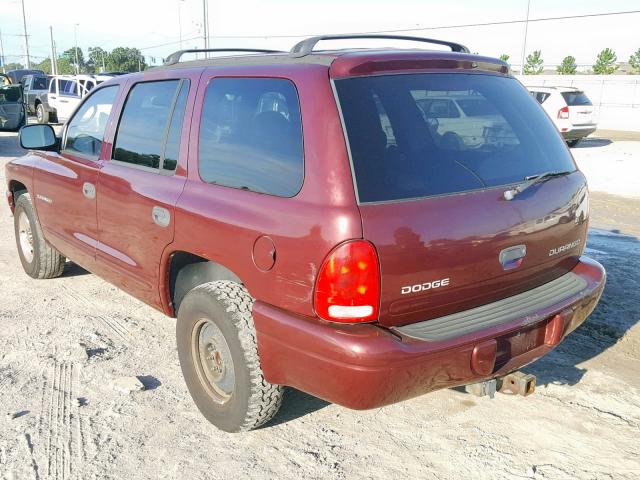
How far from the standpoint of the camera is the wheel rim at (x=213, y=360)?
309cm

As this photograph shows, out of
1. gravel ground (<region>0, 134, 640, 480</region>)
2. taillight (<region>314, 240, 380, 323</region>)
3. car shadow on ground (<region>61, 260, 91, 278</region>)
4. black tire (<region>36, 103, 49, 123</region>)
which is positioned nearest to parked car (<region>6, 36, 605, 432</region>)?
taillight (<region>314, 240, 380, 323</region>)

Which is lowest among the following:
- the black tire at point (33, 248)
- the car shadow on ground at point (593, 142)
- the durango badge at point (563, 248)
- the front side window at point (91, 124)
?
the car shadow on ground at point (593, 142)

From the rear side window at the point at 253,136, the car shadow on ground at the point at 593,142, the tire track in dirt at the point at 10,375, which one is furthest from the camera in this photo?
the car shadow on ground at the point at 593,142

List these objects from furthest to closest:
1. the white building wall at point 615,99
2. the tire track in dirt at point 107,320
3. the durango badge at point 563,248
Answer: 1. the white building wall at point 615,99
2. the tire track in dirt at point 107,320
3. the durango badge at point 563,248

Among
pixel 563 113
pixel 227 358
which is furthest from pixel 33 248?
pixel 563 113

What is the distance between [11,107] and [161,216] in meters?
15.8

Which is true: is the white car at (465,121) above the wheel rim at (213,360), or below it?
above

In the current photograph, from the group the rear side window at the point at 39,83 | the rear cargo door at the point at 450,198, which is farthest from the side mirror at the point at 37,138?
the rear side window at the point at 39,83

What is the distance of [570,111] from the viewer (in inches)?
687

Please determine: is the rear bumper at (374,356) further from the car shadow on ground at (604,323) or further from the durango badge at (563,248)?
the car shadow on ground at (604,323)

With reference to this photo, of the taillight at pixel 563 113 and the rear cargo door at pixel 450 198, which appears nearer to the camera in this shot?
the rear cargo door at pixel 450 198

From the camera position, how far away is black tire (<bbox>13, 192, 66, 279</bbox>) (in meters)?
5.28

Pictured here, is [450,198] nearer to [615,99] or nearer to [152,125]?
[152,125]

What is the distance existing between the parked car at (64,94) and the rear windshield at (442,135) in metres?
18.0
